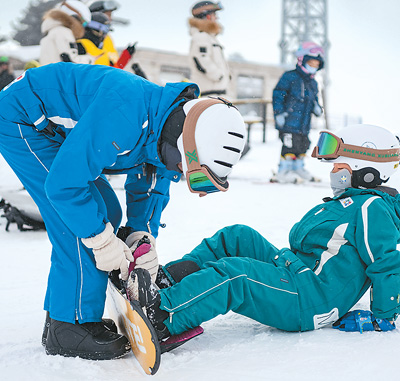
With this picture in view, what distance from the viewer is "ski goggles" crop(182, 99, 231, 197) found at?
66.7 inches

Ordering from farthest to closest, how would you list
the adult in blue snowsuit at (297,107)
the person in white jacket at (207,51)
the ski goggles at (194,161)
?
the person in white jacket at (207,51)
the adult in blue snowsuit at (297,107)
the ski goggles at (194,161)

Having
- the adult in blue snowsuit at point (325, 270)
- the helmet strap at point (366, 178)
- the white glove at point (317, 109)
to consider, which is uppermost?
the white glove at point (317, 109)

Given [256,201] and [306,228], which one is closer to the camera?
[306,228]

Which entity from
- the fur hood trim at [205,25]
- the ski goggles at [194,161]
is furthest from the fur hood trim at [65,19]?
the ski goggles at [194,161]

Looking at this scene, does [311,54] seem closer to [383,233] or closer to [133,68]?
[133,68]

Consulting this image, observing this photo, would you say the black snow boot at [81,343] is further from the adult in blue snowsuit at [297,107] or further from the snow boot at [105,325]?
the adult in blue snowsuit at [297,107]

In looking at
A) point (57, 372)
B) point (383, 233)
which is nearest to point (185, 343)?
point (57, 372)

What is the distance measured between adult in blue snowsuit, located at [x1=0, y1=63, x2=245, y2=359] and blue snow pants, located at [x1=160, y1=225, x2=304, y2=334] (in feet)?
0.83

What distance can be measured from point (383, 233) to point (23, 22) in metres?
27.1

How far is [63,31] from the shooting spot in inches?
212

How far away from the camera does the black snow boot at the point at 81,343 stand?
181 cm

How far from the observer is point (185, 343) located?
76.3 inches

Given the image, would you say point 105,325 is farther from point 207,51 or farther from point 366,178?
point 207,51

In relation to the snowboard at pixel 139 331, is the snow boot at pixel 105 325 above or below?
below
